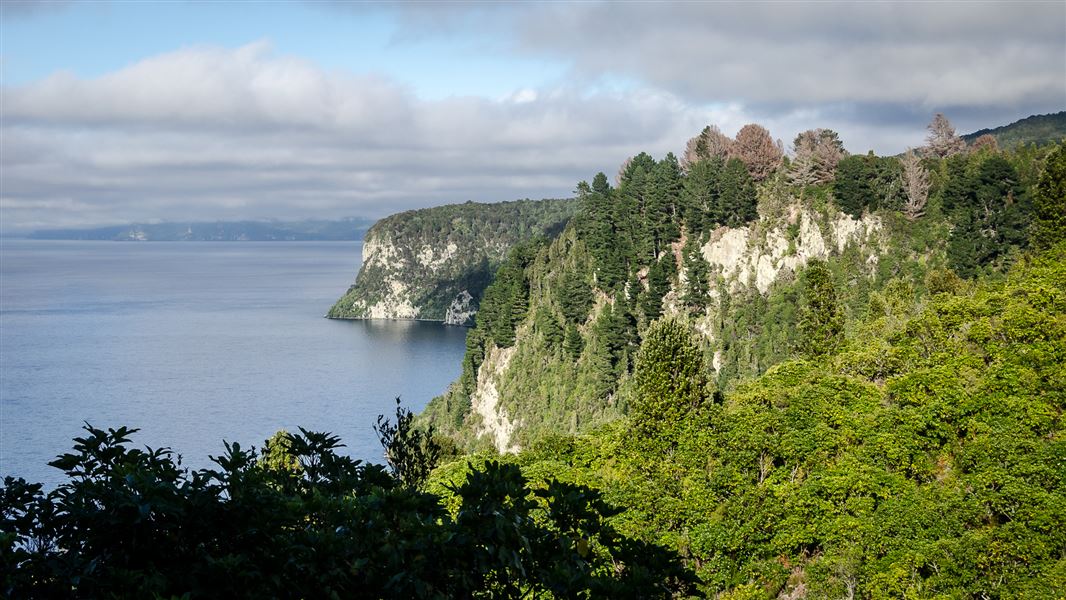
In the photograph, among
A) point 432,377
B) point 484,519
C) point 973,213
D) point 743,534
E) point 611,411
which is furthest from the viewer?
point 432,377

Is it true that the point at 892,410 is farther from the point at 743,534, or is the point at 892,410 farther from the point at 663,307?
the point at 663,307

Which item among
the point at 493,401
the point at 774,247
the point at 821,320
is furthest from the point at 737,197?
the point at 493,401

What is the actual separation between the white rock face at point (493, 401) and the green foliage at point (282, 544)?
11448 cm

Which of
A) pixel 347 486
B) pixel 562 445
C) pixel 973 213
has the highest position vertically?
pixel 973 213

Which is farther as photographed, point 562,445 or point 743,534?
point 562,445

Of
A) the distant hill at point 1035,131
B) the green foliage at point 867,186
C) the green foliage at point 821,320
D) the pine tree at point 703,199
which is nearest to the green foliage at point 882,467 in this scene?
the green foliage at point 821,320

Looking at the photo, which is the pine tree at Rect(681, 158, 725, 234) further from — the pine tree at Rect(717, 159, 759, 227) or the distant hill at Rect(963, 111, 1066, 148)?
the distant hill at Rect(963, 111, 1066, 148)

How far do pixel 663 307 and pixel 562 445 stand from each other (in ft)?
190

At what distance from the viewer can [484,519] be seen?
11789mm

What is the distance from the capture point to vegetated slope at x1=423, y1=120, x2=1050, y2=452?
9325cm

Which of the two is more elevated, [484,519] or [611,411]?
[484,519]

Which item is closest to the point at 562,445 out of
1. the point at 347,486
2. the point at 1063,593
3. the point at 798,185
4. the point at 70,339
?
the point at 1063,593

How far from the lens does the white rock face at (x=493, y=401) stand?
129000 millimetres

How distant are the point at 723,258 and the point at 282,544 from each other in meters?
105
